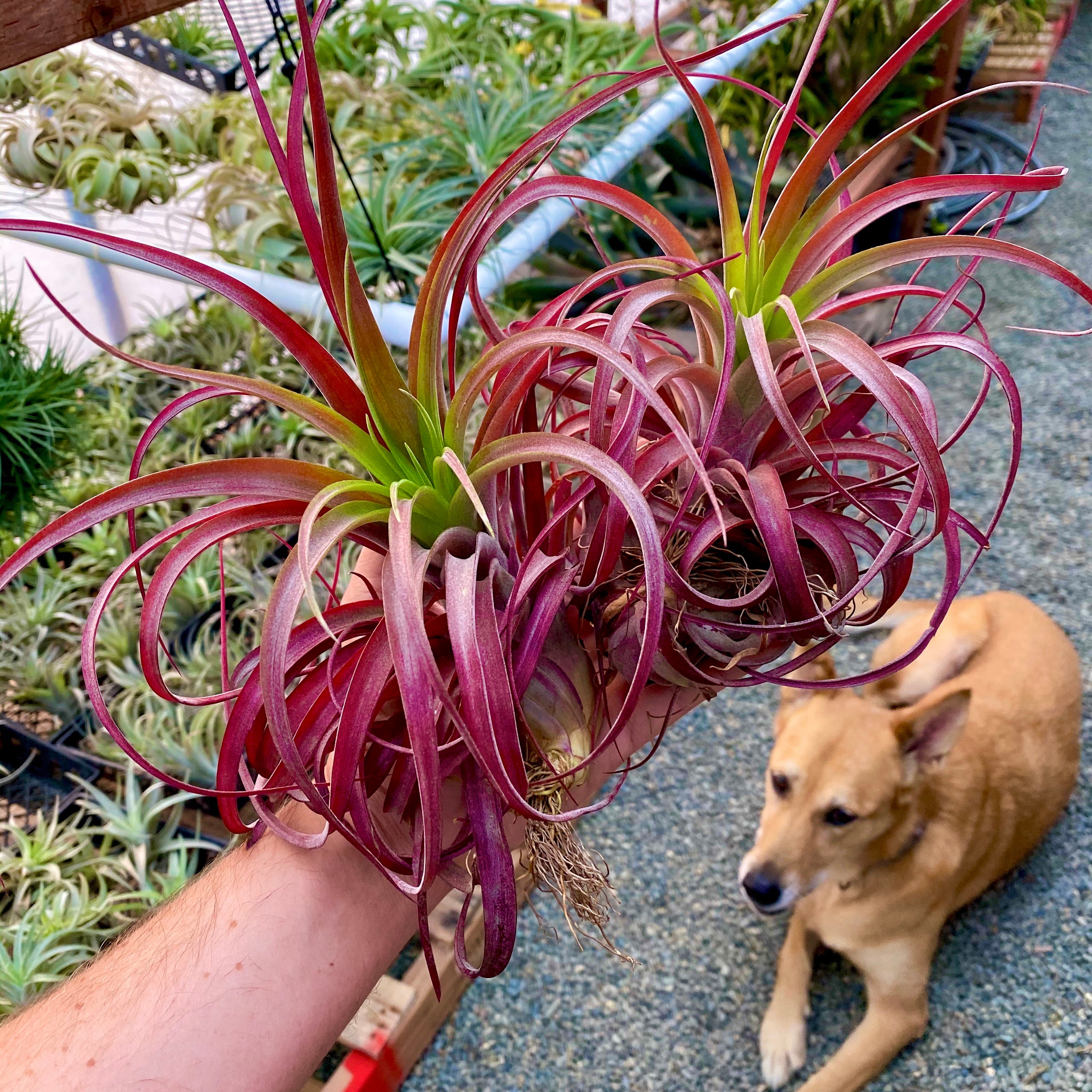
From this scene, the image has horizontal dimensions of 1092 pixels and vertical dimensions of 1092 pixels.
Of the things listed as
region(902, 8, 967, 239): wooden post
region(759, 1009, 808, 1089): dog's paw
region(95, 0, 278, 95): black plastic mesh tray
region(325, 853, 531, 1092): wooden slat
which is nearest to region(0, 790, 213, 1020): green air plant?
region(325, 853, 531, 1092): wooden slat

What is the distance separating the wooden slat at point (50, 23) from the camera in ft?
1.53

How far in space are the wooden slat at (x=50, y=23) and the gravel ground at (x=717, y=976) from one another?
45.7 inches

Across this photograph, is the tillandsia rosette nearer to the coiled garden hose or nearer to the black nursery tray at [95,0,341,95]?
the black nursery tray at [95,0,341,95]

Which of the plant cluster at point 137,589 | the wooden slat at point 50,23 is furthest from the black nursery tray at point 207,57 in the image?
the wooden slat at point 50,23

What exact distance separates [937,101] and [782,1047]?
6.95ft

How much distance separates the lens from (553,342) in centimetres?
38

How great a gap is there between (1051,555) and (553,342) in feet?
5.72

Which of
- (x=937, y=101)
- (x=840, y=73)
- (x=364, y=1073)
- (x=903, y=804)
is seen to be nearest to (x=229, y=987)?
(x=364, y=1073)

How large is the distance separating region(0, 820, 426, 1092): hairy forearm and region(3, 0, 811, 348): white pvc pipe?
575 millimetres

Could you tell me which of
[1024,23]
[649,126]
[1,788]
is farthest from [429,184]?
[1024,23]

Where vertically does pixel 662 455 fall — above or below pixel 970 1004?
above

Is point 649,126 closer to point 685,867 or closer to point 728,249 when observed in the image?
point 728,249

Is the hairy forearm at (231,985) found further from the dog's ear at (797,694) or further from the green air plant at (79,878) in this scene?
the dog's ear at (797,694)

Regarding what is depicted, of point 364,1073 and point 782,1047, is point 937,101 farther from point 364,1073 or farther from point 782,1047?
point 364,1073
